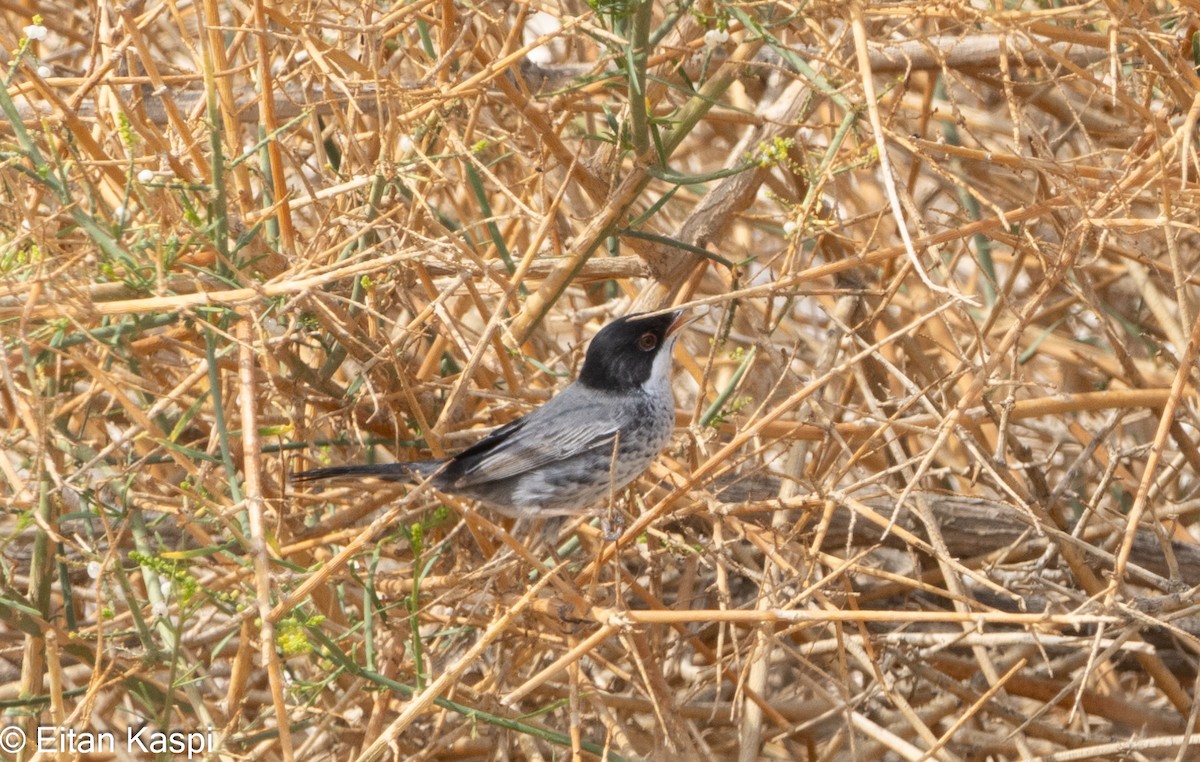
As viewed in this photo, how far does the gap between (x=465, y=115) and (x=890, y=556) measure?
189 cm

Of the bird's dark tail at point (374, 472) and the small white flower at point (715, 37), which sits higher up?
the small white flower at point (715, 37)

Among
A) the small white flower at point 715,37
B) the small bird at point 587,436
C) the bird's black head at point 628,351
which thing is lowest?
the small bird at point 587,436

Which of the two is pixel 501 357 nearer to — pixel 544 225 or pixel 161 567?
pixel 544 225

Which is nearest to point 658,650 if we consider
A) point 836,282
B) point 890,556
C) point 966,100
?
point 890,556

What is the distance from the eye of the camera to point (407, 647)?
10.2 ft

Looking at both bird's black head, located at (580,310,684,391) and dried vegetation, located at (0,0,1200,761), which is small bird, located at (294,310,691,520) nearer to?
bird's black head, located at (580,310,684,391)

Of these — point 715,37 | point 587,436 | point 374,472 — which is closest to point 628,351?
point 587,436

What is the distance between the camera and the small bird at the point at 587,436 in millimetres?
3430

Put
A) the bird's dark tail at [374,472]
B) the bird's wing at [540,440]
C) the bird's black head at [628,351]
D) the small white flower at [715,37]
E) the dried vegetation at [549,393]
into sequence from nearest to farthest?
1. the dried vegetation at [549,393]
2. the small white flower at [715,37]
3. the bird's dark tail at [374,472]
4. the bird's wing at [540,440]
5. the bird's black head at [628,351]

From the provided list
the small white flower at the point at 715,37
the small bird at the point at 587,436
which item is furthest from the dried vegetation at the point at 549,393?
the small bird at the point at 587,436

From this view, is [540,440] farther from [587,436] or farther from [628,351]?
[628,351]

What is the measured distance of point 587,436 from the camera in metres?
3.50

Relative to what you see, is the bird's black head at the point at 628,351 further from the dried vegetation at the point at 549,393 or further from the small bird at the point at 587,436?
the dried vegetation at the point at 549,393

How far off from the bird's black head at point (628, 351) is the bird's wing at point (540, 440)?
3.1 inches
